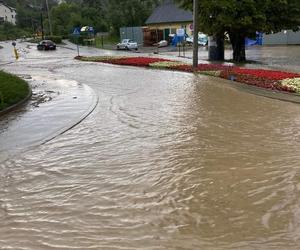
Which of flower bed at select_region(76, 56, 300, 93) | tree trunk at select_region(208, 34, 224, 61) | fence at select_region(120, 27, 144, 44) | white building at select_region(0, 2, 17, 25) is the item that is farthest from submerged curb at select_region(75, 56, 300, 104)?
white building at select_region(0, 2, 17, 25)

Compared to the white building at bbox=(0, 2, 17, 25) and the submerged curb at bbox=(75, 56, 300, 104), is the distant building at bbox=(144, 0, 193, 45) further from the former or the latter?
the white building at bbox=(0, 2, 17, 25)

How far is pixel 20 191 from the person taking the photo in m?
7.57

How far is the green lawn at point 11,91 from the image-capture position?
14473mm

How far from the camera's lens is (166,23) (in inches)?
2867

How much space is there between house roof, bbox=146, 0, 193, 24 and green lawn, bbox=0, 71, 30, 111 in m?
53.7

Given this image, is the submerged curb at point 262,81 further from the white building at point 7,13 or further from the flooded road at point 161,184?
the white building at point 7,13

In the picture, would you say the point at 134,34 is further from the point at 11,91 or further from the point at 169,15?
the point at 11,91

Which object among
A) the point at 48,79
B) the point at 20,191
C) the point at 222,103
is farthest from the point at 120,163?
the point at 48,79

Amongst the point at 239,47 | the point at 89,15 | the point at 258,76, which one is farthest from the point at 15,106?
the point at 89,15

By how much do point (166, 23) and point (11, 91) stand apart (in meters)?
59.1

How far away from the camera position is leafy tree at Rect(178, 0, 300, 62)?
28.7 metres

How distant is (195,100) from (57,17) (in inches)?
4033

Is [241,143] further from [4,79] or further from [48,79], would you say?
[48,79]

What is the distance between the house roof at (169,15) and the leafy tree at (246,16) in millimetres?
39138
